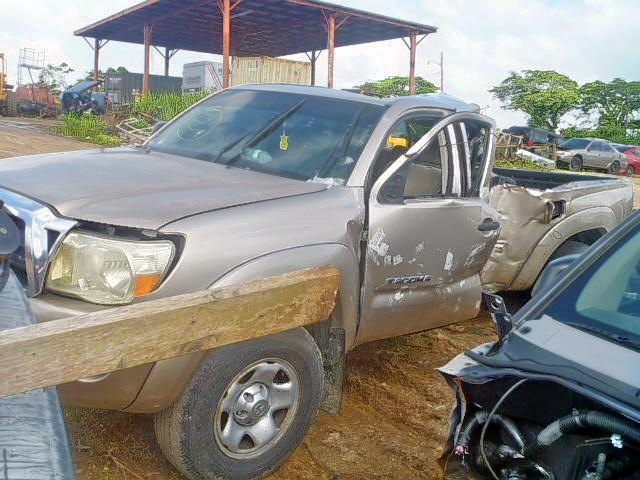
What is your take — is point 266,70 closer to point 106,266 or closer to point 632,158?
point 632,158

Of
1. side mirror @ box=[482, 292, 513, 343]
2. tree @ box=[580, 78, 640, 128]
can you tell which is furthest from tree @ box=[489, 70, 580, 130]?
side mirror @ box=[482, 292, 513, 343]

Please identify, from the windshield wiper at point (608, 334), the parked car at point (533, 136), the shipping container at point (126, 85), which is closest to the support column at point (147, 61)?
the shipping container at point (126, 85)

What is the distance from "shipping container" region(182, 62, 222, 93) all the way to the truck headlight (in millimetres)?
24835

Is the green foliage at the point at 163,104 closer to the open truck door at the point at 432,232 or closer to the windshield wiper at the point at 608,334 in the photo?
the open truck door at the point at 432,232

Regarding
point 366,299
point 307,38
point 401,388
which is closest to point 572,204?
point 401,388

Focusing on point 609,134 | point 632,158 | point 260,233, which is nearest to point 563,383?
point 260,233

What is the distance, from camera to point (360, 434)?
3795 millimetres

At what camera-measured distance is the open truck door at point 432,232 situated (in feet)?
12.2

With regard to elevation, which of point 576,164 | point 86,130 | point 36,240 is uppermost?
point 86,130

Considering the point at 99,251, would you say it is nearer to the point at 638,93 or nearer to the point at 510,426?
the point at 510,426

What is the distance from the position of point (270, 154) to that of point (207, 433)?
1.76 metres

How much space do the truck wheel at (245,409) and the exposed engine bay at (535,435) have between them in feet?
3.37

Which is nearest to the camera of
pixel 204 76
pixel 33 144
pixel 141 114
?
pixel 33 144

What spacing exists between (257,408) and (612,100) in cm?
5550
